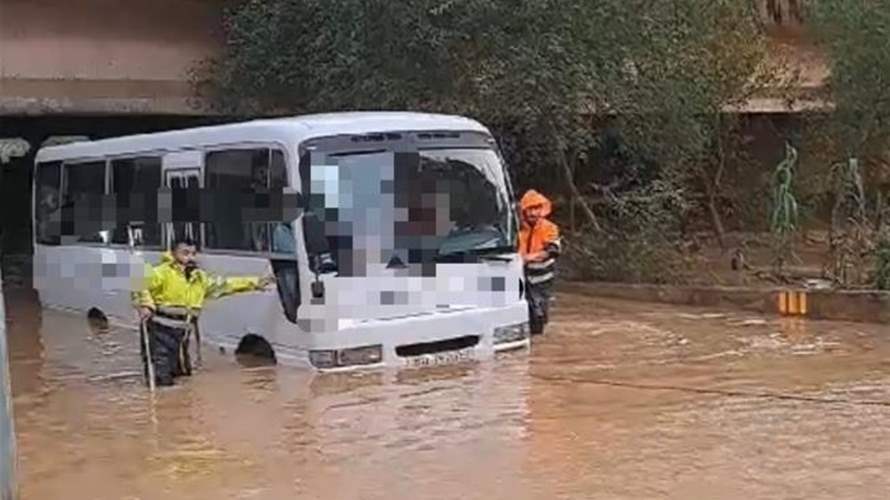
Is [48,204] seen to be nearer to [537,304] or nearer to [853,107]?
[537,304]

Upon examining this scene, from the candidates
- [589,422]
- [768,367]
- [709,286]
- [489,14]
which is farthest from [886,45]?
[589,422]

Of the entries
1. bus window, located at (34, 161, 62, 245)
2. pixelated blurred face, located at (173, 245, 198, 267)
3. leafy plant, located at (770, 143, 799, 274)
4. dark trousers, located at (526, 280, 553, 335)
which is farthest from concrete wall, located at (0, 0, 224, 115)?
dark trousers, located at (526, 280, 553, 335)

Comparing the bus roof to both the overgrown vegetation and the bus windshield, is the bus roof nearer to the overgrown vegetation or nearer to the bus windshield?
the bus windshield

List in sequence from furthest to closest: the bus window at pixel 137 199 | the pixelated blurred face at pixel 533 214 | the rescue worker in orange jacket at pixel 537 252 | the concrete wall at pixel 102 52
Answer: the concrete wall at pixel 102 52, the bus window at pixel 137 199, the pixelated blurred face at pixel 533 214, the rescue worker in orange jacket at pixel 537 252

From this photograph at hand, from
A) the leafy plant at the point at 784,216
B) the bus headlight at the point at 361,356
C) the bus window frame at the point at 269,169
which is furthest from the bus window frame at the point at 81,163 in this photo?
the leafy plant at the point at 784,216

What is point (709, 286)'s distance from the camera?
19.6m

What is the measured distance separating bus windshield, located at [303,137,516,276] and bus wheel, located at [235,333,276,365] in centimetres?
140

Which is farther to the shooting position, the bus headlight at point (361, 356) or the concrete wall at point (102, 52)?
the concrete wall at point (102, 52)

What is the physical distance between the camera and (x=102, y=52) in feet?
82.0

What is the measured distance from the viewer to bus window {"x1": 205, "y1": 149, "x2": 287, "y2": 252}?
1394cm

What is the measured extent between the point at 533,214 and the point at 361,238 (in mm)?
2722

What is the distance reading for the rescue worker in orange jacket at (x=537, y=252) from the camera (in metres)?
15.4

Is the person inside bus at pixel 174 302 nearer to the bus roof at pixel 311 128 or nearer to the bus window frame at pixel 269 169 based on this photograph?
the bus window frame at pixel 269 169

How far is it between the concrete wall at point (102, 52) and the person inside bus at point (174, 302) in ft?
32.9
